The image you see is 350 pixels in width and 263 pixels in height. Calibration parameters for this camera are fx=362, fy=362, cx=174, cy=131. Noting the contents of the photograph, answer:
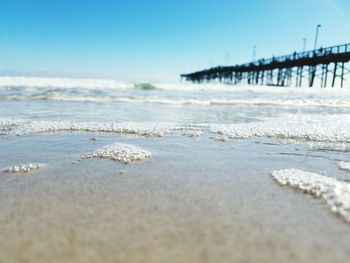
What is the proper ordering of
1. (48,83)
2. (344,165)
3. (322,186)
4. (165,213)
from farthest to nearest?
(48,83), (344,165), (322,186), (165,213)

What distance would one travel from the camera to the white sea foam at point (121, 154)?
13.0 feet

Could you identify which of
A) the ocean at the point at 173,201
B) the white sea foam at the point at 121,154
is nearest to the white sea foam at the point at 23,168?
the ocean at the point at 173,201

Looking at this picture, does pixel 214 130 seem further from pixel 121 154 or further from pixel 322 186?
pixel 322 186

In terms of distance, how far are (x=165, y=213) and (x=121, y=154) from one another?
1.80 meters

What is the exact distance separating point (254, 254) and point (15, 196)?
1.83 meters

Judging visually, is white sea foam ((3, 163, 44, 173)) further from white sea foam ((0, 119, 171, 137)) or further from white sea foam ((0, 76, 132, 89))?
white sea foam ((0, 76, 132, 89))

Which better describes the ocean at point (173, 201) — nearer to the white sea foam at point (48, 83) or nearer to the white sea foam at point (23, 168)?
the white sea foam at point (23, 168)

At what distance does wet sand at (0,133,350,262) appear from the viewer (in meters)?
1.89

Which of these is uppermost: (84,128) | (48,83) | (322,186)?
(322,186)

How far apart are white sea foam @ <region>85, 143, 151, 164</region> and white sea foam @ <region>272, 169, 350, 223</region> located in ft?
4.83

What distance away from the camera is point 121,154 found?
161 inches

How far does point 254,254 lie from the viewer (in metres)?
1.88

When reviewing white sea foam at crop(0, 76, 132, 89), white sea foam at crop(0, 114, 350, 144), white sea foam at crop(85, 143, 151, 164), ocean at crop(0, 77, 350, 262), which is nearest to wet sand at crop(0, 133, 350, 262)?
ocean at crop(0, 77, 350, 262)

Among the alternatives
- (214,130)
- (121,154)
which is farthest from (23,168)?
(214,130)
